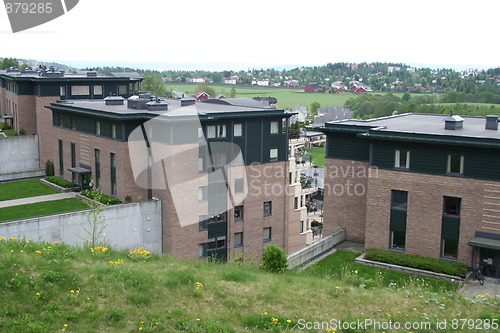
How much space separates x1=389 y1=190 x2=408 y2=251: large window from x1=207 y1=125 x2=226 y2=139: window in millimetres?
17124

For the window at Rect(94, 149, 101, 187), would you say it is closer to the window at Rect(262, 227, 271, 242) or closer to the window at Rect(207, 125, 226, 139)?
the window at Rect(207, 125, 226, 139)

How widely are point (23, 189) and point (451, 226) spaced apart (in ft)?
141

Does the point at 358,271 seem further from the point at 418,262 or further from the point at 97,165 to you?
the point at 97,165

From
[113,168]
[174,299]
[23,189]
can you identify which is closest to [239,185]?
[113,168]

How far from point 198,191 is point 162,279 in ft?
90.3

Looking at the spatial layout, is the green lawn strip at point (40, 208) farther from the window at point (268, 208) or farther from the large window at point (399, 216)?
the large window at point (399, 216)

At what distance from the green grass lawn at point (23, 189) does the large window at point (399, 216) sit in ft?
116

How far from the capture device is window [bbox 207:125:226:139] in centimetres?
4947

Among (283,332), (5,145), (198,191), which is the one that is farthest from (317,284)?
(5,145)

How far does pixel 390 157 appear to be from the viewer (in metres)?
39.4

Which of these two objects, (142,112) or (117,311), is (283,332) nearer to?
(117,311)

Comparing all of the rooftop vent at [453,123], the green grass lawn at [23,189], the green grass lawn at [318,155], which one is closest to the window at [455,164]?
the rooftop vent at [453,123]

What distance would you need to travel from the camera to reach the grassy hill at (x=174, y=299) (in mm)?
18266

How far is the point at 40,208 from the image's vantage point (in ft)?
167
